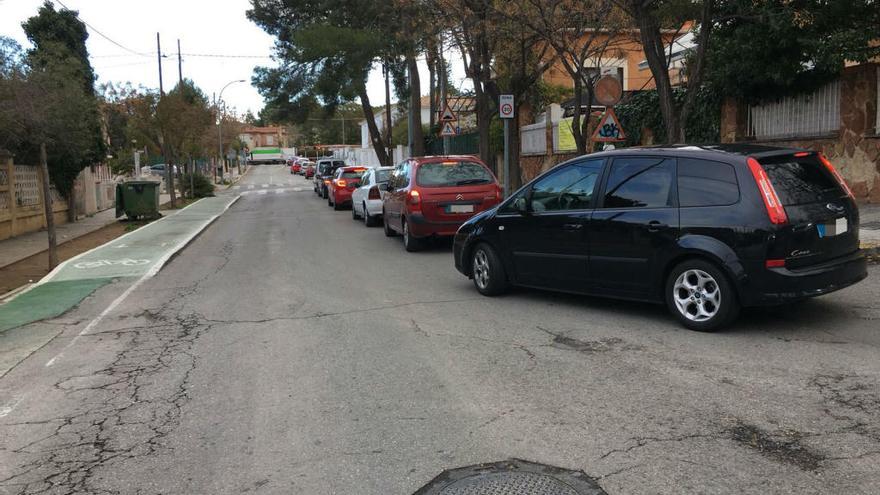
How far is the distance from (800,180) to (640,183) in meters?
1.38

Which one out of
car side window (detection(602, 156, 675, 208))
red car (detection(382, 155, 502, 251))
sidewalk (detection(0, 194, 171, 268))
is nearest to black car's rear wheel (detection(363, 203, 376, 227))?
red car (detection(382, 155, 502, 251))

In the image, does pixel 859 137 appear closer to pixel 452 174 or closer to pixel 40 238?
pixel 452 174

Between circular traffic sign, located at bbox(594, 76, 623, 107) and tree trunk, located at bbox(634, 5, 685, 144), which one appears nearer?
tree trunk, located at bbox(634, 5, 685, 144)

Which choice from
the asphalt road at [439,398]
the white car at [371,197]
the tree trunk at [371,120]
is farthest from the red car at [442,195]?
the tree trunk at [371,120]

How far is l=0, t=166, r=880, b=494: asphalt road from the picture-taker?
12.6 ft

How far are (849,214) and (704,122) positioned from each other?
1057cm

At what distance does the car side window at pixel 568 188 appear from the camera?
7.33 m

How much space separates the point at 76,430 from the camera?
470 cm

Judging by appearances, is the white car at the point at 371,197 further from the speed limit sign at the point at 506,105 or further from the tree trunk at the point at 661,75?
the tree trunk at the point at 661,75

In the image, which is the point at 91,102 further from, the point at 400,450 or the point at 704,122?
the point at 400,450

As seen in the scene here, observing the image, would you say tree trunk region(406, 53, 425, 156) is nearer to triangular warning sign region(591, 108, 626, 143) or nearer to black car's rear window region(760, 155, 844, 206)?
triangular warning sign region(591, 108, 626, 143)

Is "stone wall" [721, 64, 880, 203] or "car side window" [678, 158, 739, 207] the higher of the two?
"stone wall" [721, 64, 880, 203]

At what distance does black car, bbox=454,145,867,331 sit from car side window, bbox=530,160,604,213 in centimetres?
1

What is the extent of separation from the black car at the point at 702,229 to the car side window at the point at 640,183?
0.01 meters
